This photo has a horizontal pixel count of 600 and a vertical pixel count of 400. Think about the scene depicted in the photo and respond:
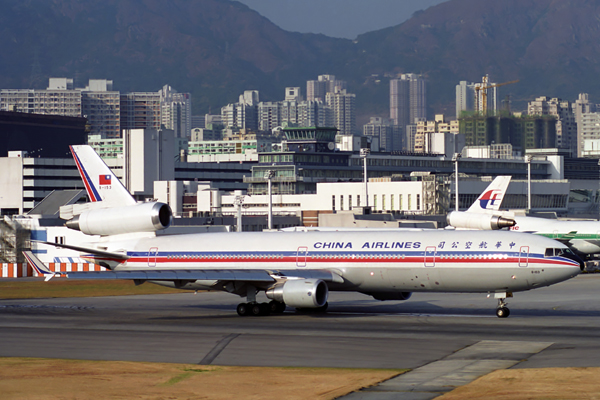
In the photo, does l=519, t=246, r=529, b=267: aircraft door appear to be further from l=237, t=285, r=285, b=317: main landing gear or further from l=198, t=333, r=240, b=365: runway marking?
l=198, t=333, r=240, b=365: runway marking

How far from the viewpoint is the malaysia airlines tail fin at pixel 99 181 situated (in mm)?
58844

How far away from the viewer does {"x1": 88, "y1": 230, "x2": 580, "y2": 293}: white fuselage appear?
49.0 meters

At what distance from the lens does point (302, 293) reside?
50250 mm

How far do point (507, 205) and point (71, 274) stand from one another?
129945mm

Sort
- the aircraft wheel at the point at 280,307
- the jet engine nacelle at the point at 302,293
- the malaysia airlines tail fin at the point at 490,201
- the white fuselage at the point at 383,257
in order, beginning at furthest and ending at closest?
1. the malaysia airlines tail fin at the point at 490,201
2. the aircraft wheel at the point at 280,307
3. the jet engine nacelle at the point at 302,293
4. the white fuselage at the point at 383,257

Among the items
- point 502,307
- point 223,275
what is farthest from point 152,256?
point 502,307

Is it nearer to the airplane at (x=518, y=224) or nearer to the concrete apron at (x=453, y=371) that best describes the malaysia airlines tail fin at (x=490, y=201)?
the airplane at (x=518, y=224)

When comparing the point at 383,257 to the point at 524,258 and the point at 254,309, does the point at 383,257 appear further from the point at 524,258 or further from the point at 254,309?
the point at 254,309

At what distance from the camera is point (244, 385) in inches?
1191

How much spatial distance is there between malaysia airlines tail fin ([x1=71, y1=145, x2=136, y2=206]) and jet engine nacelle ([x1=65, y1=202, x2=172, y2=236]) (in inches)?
29.5

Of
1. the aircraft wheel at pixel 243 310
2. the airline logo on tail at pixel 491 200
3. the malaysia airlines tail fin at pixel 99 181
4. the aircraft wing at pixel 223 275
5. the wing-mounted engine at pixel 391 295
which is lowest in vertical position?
the aircraft wheel at pixel 243 310

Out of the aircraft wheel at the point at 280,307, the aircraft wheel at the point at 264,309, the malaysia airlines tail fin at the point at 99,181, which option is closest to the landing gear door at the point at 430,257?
the aircraft wheel at the point at 280,307

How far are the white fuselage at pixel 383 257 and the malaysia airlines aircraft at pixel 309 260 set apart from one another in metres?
0.06

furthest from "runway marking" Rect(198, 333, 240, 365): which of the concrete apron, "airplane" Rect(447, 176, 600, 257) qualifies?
"airplane" Rect(447, 176, 600, 257)
